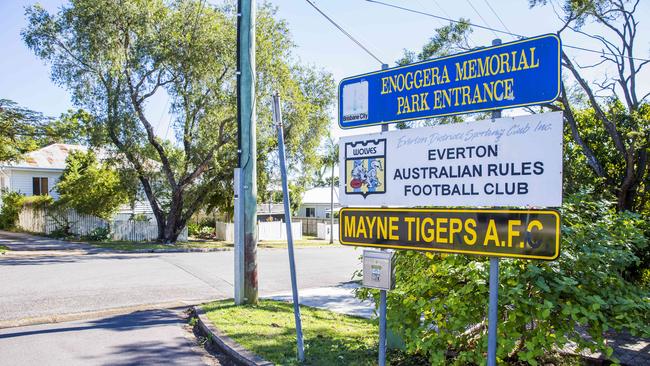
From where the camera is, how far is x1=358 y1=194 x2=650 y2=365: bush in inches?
158

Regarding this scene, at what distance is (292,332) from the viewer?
21.9 ft

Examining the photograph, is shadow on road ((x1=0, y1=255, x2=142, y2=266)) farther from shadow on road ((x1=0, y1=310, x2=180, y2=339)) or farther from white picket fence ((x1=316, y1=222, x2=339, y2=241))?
white picket fence ((x1=316, y1=222, x2=339, y2=241))

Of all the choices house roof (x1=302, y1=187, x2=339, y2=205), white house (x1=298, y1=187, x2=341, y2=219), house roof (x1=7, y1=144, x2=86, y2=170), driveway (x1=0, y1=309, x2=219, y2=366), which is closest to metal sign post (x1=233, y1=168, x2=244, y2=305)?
driveway (x1=0, y1=309, x2=219, y2=366)

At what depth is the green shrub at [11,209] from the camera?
30250 mm

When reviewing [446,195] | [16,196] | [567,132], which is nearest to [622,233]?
[446,195]

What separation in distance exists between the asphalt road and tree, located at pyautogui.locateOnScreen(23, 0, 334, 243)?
674 centimetres

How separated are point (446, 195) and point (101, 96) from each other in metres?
20.5

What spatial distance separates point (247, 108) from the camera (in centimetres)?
841

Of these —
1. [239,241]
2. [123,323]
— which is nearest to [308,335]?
[239,241]

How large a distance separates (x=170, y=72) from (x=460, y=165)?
19642mm

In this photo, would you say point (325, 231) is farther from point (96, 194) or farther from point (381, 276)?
point (381, 276)

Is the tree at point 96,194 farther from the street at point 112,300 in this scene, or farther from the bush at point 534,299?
the bush at point 534,299

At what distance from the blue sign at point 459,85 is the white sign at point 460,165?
0.16 meters

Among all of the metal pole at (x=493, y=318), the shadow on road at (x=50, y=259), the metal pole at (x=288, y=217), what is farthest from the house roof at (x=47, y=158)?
the metal pole at (x=493, y=318)
